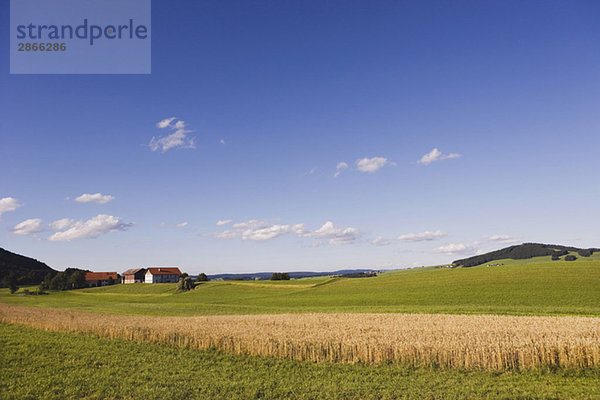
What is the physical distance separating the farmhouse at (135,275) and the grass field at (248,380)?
153613 millimetres

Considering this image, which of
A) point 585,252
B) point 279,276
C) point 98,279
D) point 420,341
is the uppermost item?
point 420,341

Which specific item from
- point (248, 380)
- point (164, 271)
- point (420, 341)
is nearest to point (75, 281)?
point (164, 271)

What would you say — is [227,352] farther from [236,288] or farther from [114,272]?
[114,272]

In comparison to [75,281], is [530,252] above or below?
above

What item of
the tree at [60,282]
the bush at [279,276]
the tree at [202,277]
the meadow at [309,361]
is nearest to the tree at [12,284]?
the tree at [60,282]

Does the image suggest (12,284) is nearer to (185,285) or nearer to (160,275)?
(160,275)

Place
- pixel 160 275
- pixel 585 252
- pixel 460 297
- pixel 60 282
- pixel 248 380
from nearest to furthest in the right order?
pixel 248 380 < pixel 460 297 < pixel 585 252 < pixel 60 282 < pixel 160 275

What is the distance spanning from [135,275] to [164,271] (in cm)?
1250

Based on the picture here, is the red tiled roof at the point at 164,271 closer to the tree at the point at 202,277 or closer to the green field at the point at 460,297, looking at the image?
the tree at the point at 202,277

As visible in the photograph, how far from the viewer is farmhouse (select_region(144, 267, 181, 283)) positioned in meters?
156

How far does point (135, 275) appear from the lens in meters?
161

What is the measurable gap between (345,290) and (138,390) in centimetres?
6190

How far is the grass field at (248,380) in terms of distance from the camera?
13.3 metres

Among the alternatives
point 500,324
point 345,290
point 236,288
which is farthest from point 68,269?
point 500,324
